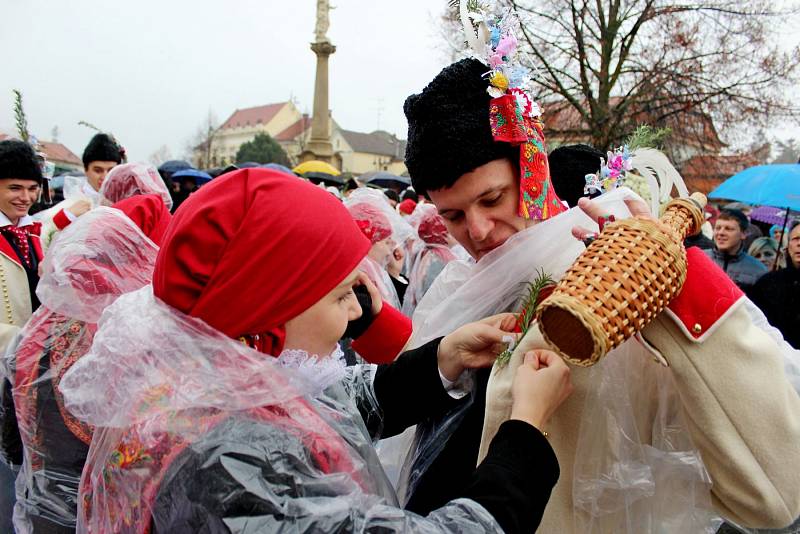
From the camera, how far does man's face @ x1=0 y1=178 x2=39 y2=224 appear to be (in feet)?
12.1

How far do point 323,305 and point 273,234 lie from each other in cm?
22

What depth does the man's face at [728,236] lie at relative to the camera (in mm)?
5695

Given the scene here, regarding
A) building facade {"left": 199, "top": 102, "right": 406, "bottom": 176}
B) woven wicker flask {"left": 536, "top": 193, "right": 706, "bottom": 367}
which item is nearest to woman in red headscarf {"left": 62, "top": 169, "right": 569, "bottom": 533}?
woven wicker flask {"left": 536, "top": 193, "right": 706, "bottom": 367}

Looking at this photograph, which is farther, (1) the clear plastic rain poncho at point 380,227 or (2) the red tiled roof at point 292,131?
(2) the red tiled roof at point 292,131

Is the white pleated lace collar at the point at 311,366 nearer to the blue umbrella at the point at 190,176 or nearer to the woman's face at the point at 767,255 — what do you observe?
the woman's face at the point at 767,255

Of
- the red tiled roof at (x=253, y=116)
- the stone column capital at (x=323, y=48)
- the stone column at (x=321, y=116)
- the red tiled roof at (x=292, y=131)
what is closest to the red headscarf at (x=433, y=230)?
the stone column at (x=321, y=116)

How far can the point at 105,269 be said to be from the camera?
8.13 feet

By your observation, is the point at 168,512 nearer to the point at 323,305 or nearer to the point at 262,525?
the point at 262,525

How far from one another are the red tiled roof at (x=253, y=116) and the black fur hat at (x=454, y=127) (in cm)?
8669

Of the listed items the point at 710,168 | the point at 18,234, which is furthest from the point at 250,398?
the point at 710,168

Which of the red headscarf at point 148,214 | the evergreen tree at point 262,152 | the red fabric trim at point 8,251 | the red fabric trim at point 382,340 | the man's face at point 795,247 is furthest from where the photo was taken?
the evergreen tree at point 262,152

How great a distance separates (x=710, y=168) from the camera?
13023mm

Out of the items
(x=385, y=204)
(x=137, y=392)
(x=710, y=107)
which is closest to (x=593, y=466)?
(x=137, y=392)

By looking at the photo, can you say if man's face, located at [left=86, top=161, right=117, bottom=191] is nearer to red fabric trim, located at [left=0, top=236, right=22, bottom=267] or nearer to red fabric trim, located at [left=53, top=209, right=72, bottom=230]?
red fabric trim, located at [left=53, top=209, right=72, bottom=230]
